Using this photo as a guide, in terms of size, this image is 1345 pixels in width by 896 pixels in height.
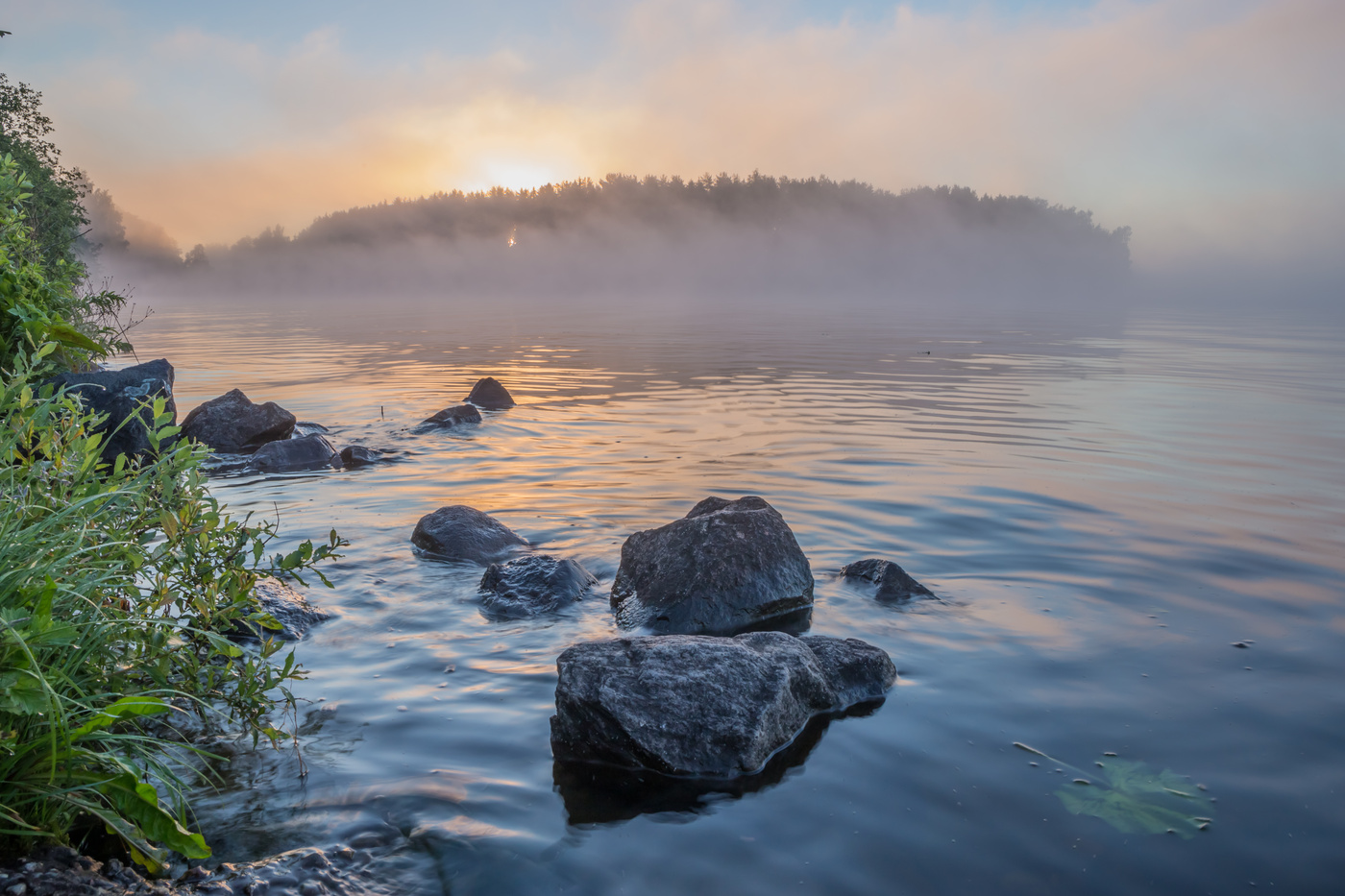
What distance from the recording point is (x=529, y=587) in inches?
280

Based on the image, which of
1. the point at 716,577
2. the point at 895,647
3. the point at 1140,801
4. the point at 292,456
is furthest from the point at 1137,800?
the point at 292,456

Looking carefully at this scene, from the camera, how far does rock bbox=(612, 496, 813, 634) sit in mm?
6699

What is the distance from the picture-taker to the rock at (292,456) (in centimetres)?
1234

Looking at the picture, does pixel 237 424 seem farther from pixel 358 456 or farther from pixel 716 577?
pixel 716 577

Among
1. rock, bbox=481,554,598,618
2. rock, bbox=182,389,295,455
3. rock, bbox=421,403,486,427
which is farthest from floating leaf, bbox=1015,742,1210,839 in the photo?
rock, bbox=421,403,486,427

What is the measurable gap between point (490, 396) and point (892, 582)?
40.4ft

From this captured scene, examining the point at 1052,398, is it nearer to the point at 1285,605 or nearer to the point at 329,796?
the point at 1285,605

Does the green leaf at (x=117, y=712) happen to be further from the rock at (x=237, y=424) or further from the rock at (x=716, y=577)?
the rock at (x=237, y=424)

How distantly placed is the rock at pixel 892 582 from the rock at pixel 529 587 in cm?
245

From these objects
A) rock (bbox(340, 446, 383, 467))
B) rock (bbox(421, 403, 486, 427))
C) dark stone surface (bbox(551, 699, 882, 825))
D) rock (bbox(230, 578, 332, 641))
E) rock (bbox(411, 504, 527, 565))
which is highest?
rock (bbox(421, 403, 486, 427))

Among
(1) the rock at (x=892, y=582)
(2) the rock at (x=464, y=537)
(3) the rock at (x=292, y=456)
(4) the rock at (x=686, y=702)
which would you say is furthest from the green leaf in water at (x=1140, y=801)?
(3) the rock at (x=292, y=456)

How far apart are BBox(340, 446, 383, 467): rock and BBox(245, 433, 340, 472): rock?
0.13 m

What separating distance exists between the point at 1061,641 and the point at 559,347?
27.5 meters

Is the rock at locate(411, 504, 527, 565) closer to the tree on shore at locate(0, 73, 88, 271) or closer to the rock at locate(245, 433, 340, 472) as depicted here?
the rock at locate(245, 433, 340, 472)
